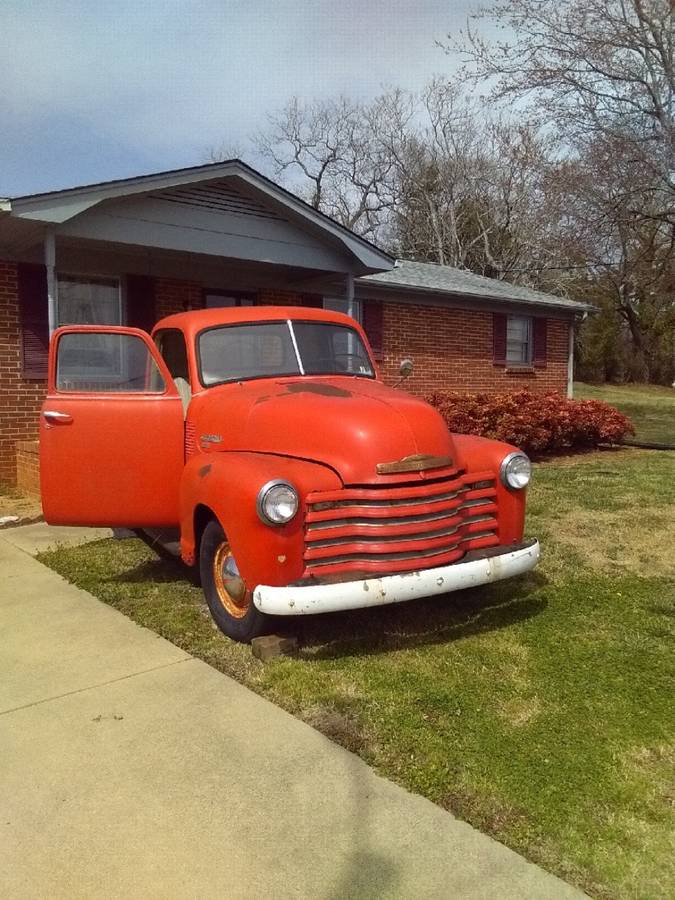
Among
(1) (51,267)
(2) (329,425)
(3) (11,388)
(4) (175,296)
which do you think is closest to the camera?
(2) (329,425)

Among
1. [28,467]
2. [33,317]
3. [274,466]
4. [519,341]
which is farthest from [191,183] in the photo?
[519,341]

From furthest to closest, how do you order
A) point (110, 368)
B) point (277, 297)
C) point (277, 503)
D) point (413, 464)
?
point (277, 297)
point (110, 368)
point (413, 464)
point (277, 503)

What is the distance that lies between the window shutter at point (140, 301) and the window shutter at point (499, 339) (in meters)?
7.73

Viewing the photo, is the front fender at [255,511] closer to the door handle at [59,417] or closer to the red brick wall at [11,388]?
the door handle at [59,417]

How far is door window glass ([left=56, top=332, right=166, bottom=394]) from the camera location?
4891mm

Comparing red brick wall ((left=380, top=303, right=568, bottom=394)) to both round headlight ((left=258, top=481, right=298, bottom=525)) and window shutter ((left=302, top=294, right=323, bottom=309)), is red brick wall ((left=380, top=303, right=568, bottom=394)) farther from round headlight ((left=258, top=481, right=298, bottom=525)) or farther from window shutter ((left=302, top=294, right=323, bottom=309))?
round headlight ((left=258, top=481, right=298, bottom=525))

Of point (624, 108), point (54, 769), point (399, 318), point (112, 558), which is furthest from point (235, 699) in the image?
point (624, 108)

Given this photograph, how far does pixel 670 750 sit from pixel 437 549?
4.52 feet

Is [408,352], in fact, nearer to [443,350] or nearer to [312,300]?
[443,350]

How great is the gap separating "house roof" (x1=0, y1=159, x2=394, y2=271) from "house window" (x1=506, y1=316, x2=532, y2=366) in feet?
20.4

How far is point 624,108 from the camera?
13516mm

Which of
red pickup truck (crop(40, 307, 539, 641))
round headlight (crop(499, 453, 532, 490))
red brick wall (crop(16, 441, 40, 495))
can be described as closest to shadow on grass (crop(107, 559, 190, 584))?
red pickup truck (crop(40, 307, 539, 641))

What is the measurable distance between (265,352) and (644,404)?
21791 millimetres

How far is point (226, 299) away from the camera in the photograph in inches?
454
